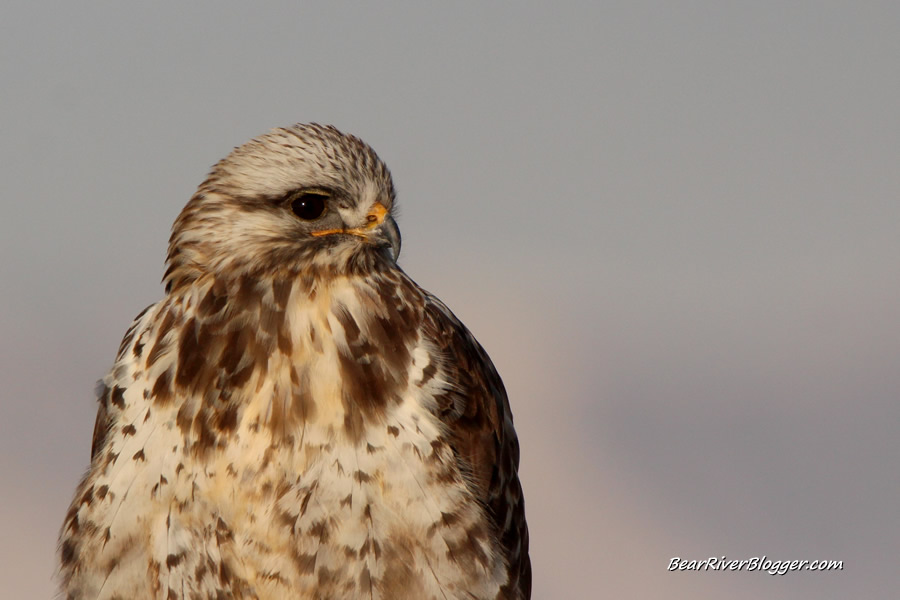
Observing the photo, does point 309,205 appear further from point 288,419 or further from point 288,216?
point 288,419

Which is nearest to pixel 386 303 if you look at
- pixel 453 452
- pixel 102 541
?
pixel 453 452

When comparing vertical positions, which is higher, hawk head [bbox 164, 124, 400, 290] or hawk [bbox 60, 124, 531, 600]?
hawk head [bbox 164, 124, 400, 290]

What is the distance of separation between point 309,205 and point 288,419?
1102 millimetres

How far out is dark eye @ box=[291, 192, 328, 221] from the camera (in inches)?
214

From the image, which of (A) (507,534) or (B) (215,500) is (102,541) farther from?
(A) (507,534)

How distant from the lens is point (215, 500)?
5.06m

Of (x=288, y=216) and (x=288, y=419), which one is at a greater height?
(x=288, y=216)

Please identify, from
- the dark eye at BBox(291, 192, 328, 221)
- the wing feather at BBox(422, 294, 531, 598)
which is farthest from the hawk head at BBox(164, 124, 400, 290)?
the wing feather at BBox(422, 294, 531, 598)

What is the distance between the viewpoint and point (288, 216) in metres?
5.41

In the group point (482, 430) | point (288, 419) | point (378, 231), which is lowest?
point (482, 430)

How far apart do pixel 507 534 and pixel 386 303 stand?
5.15 ft

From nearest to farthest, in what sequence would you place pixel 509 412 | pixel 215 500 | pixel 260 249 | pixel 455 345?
pixel 215 500 < pixel 260 249 < pixel 455 345 < pixel 509 412

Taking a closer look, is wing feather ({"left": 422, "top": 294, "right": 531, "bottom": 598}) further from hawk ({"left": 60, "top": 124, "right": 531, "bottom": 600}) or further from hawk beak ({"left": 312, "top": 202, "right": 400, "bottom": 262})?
hawk beak ({"left": 312, "top": 202, "right": 400, "bottom": 262})

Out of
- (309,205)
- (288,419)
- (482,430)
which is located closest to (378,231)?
(309,205)
